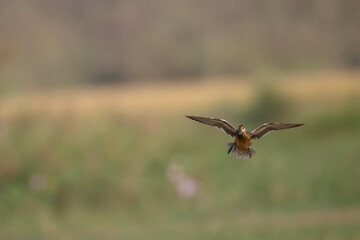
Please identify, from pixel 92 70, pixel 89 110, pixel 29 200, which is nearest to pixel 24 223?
pixel 29 200

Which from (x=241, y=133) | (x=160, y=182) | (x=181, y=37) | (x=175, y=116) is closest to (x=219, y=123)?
(x=241, y=133)

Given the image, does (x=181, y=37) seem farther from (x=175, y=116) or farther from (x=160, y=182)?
(x=160, y=182)

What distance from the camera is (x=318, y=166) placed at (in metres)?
6.78

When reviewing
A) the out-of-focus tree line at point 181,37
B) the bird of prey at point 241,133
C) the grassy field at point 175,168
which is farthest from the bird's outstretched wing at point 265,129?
the out-of-focus tree line at point 181,37

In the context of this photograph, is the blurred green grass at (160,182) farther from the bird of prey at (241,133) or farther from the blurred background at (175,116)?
the bird of prey at (241,133)

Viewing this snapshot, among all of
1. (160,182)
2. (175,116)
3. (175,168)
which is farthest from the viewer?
(175,116)

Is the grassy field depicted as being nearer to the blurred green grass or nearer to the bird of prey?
the blurred green grass

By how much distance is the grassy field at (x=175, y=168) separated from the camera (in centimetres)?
609

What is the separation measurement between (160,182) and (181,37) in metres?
1.93

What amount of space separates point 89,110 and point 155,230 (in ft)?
6.58

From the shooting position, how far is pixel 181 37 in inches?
317

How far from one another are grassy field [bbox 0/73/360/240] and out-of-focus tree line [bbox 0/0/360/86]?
0.35 m

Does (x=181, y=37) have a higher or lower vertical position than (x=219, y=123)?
Answer: higher

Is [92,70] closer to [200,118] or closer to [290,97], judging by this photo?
[290,97]
